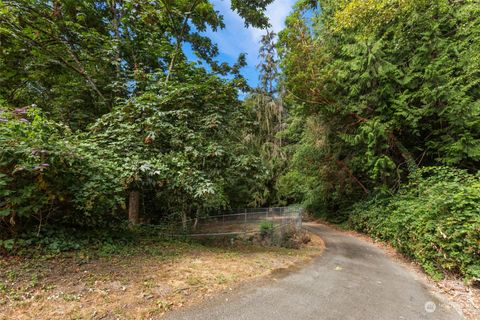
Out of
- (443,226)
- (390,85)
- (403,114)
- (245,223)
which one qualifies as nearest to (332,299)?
(443,226)

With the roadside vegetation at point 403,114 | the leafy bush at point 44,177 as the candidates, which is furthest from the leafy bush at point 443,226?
the leafy bush at point 44,177

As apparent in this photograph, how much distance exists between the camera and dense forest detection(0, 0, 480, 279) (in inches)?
151

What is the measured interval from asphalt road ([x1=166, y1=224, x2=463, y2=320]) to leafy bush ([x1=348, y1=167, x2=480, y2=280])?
66 cm

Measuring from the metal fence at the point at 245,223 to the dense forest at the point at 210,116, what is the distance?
922 mm

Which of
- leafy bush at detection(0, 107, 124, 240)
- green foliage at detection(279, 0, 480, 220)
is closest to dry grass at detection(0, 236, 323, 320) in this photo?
leafy bush at detection(0, 107, 124, 240)

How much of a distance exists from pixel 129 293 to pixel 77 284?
69cm

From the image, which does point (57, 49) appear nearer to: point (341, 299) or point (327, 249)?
point (341, 299)

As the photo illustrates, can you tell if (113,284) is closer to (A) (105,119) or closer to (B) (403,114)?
(A) (105,119)

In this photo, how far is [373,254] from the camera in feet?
20.4

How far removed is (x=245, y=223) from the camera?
29.1 ft

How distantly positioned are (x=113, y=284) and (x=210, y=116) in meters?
3.75

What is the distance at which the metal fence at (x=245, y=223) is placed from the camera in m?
8.07

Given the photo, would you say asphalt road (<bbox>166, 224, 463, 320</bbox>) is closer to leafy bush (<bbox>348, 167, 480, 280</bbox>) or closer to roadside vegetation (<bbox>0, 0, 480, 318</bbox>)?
roadside vegetation (<bbox>0, 0, 480, 318</bbox>)

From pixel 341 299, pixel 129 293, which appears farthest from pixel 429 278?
pixel 129 293
